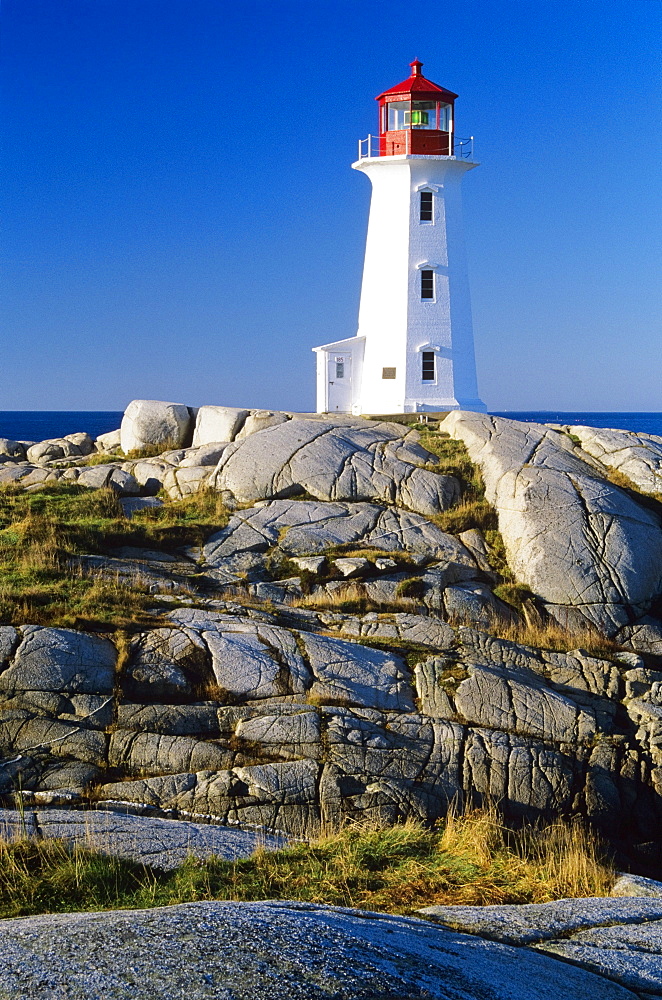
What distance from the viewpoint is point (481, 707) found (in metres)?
14.9

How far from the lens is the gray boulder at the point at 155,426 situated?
101 feet

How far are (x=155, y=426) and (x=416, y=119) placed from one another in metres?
17.1

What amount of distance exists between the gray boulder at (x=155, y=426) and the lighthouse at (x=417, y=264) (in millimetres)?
8222

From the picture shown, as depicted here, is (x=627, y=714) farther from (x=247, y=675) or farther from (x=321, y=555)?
(x=321, y=555)

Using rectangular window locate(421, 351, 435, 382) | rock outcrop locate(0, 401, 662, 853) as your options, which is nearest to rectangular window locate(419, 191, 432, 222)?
rectangular window locate(421, 351, 435, 382)

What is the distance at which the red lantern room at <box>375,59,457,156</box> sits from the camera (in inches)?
1409

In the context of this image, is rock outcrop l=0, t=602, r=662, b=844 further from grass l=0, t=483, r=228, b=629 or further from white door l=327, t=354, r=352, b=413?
white door l=327, t=354, r=352, b=413

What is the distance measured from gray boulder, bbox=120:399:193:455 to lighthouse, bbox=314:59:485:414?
27.0ft

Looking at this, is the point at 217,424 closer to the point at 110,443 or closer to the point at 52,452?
the point at 110,443

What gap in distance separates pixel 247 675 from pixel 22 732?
3.56m

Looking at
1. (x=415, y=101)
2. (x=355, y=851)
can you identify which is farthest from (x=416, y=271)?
(x=355, y=851)

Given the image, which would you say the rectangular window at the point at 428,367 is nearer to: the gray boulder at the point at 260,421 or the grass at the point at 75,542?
the gray boulder at the point at 260,421

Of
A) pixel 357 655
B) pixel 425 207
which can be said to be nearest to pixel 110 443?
pixel 425 207

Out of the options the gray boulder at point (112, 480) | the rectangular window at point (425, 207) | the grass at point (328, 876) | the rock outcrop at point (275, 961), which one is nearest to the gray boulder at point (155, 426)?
the gray boulder at point (112, 480)
